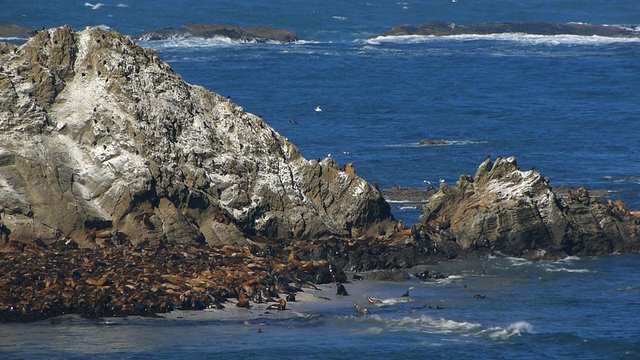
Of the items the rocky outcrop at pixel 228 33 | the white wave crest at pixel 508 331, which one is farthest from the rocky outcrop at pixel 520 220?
the rocky outcrop at pixel 228 33

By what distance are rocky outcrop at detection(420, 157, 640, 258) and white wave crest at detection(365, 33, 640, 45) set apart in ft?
251

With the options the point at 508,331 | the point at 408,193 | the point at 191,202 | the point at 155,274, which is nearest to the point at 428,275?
the point at 508,331

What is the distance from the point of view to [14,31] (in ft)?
369

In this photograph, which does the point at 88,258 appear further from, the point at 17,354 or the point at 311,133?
the point at 311,133

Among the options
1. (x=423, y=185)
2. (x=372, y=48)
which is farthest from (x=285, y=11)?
(x=423, y=185)

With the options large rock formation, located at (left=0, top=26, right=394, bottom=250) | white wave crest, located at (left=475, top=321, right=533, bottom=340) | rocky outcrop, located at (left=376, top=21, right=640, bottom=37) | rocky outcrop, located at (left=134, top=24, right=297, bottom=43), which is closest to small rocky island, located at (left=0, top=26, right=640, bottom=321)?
large rock formation, located at (left=0, top=26, right=394, bottom=250)

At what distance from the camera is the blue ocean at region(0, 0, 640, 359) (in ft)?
104

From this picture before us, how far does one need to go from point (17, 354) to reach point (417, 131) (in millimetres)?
47081

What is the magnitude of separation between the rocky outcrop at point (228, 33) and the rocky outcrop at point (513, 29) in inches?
486

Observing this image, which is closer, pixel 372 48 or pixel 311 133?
pixel 311 133

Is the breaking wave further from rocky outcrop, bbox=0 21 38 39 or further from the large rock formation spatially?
rocky outcrop, bbox=0 21 38 39

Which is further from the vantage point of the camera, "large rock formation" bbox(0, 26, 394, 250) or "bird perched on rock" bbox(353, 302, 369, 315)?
"large rock formation" bbox(0, 26, 394, 250)

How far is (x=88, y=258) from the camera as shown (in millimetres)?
35406

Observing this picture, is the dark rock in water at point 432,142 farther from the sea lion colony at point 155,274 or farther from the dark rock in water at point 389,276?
the dark rock in water at point 389,276
